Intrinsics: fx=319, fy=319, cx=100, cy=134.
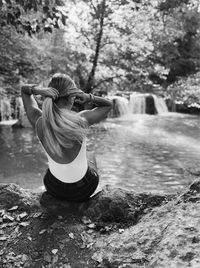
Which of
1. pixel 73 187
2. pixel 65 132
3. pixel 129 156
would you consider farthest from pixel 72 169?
pixel 129 156

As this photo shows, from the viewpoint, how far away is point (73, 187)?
324 centimetres

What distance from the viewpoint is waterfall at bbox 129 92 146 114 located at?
21.7 metres

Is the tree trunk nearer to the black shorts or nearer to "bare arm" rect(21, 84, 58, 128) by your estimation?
"bare arm" rect(21, 84, 58, 128)

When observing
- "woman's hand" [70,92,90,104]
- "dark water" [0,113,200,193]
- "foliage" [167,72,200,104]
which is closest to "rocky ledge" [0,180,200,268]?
"woman's hand" [70,92,90,104]

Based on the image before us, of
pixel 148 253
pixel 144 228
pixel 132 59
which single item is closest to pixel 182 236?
pixel 148 253

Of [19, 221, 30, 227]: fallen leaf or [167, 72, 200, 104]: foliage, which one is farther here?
[167, 72, 200, 104]: foliage

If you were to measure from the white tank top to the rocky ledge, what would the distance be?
0.94 ft

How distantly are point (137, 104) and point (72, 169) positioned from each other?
18981 mm

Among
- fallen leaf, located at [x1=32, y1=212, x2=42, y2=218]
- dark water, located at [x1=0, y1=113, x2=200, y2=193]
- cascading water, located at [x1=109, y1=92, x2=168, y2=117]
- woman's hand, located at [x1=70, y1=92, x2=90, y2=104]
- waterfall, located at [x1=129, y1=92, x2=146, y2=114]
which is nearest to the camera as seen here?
woman's hand, located at [x1=70, y1=92, x2=90, y2=104]

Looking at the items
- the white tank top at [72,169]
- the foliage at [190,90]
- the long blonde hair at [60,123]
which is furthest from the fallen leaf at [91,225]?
the foliage at [190,90]

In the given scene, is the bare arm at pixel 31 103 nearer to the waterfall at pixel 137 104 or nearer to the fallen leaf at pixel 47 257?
the fallen leaf at pixel 47 257

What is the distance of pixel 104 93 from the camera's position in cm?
1734

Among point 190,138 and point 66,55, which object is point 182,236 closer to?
point 190,138

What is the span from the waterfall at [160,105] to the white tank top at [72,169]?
19925 mm
